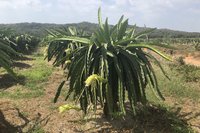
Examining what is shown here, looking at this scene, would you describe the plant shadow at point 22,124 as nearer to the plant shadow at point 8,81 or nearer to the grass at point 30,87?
the grass at point 30,87

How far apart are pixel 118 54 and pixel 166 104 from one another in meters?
3.63

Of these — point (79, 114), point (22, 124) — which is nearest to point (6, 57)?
point (22, 124)

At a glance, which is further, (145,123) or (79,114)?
(79,114)

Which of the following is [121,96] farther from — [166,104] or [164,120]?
[166,104]

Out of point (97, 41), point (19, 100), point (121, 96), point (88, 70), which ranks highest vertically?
point (97, 41)

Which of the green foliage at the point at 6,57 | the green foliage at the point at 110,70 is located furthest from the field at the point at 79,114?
the green foliage at the point at 6,57

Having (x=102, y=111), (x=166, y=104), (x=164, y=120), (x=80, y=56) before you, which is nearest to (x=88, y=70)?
(x=80, y=56)

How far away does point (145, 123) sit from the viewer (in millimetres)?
9617

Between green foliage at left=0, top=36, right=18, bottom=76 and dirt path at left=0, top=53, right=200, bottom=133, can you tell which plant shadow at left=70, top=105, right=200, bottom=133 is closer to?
dirt path at left=0, top=53, right=200, bottom=133

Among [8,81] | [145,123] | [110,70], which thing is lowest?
[8,81]

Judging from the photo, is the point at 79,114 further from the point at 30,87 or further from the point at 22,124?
the point at 30,87

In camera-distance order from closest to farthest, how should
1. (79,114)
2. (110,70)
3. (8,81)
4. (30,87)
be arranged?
(110,70), (79,114), (30,87), (8,81)

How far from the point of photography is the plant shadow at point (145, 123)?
364 inches

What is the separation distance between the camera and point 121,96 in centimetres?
885
